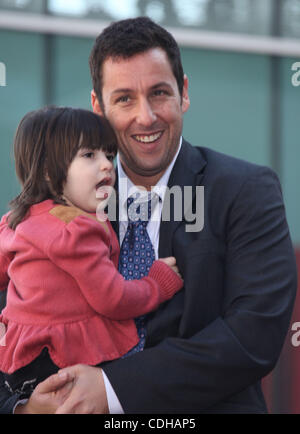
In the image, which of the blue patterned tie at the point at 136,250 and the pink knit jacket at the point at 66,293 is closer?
the pink knit jacket at the point at 66,293

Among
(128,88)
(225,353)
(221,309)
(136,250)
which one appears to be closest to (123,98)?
(128,88)

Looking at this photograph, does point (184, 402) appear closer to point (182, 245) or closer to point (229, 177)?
point (182, 245)

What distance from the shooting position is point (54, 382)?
1953mm

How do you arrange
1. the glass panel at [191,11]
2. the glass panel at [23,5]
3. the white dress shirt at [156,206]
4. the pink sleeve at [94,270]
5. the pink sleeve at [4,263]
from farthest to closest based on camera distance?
1. the glass panel at [191,11]
2. the glass panel at [23,5]
3. the white dress shirt at [156,206]
4. the pink sleeve at [4,263]
5. the pink sleeve at [94,270]

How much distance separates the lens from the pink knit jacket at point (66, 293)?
1951mm

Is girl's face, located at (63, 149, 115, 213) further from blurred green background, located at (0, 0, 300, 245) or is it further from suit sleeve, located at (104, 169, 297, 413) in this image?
blurred green background, located at (0, 0, 300, 245)

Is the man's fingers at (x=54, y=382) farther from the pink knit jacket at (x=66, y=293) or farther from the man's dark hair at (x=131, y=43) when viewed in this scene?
the man's dark hair at (x=131, y=43)

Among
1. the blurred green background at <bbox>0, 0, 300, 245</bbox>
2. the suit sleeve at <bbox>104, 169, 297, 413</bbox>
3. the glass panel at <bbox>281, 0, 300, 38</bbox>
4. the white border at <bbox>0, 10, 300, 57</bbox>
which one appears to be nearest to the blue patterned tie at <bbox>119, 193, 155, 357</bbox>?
the suit sleeve at <bbox>104, 169, 297, 413</bbox>

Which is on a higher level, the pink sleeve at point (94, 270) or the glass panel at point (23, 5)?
the glass panel at point (23, 5)

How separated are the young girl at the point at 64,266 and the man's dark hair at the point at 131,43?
1.12 ft

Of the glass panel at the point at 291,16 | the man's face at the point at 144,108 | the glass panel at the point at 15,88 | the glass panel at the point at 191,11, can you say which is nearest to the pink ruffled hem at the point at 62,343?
the man's face at the point at 144,108

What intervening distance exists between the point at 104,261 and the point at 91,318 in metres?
0.19

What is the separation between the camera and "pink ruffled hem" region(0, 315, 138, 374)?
77.3 inches

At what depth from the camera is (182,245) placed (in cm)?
216
